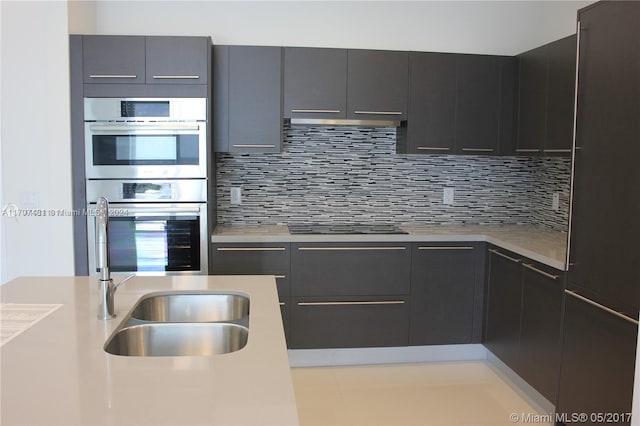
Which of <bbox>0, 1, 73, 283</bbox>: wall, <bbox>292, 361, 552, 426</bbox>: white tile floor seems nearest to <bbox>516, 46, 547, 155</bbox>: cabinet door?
<bbox>292, 361, 552, 426</bbox>: white tile floor

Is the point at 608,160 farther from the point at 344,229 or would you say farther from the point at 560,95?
the point at 344,229

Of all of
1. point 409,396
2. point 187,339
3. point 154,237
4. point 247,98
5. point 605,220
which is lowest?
point 409,396

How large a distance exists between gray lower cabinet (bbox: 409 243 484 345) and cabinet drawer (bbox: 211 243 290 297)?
87 centimetres

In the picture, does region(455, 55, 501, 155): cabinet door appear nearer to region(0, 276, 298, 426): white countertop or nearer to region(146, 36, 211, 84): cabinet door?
region(146, 36, 211, 84): cabinet door

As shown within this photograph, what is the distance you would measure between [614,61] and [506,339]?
1788mm

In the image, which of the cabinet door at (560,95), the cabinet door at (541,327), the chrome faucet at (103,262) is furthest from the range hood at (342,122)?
the chrome faucet at (103,262)

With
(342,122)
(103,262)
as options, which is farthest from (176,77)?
(103,262)

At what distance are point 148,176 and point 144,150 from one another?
0.16 m

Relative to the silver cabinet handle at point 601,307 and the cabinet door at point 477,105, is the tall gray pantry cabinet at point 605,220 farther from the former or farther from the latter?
the cabinet door at point 477,105

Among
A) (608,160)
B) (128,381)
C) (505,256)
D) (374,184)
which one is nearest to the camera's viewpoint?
(128,381)

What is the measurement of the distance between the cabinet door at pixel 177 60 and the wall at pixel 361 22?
517 mm

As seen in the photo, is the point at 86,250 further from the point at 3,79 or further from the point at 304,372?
the point at 304,372

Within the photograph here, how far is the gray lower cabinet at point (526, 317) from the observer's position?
271cm

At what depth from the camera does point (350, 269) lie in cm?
340
